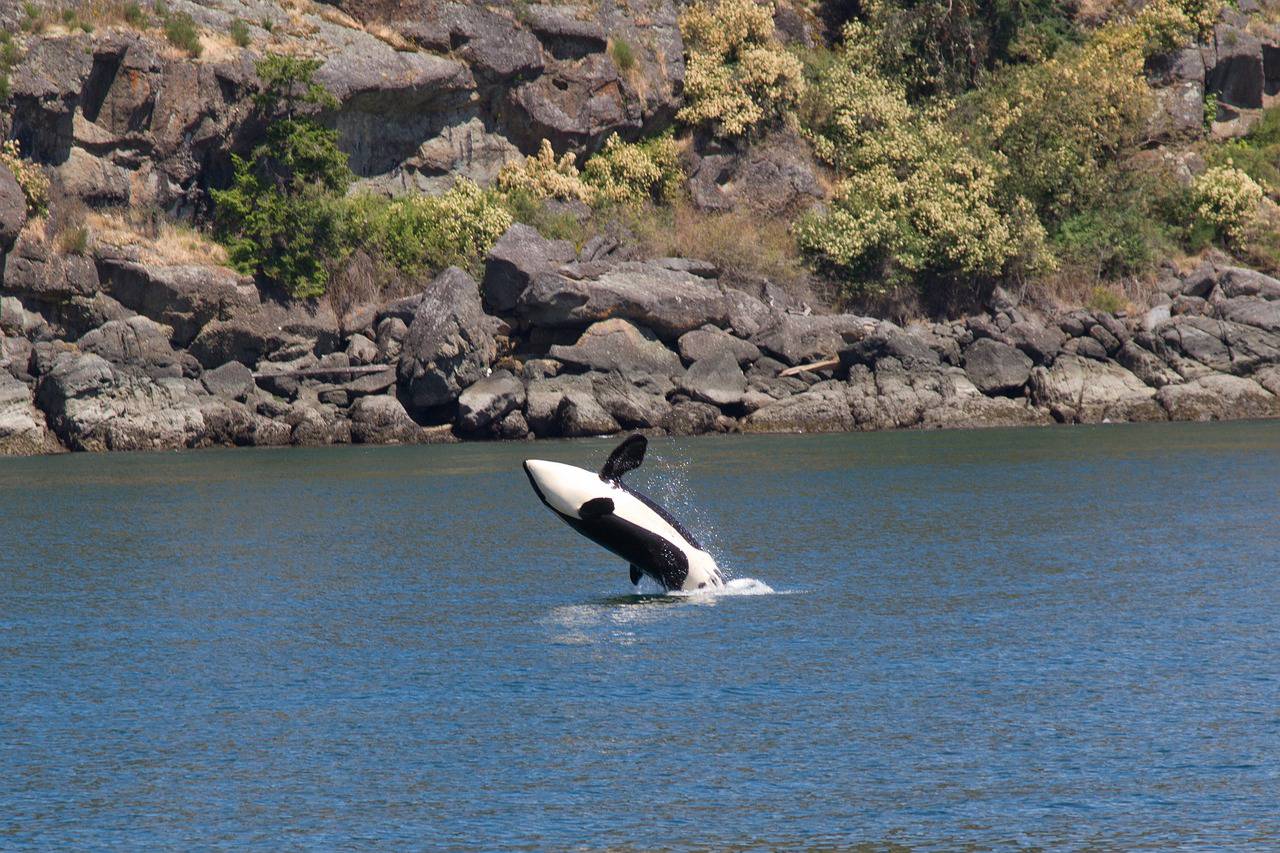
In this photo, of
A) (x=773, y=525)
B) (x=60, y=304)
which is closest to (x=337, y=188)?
(x=60, y=304)

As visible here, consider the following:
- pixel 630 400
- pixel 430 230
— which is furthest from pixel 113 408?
pixel 630 400

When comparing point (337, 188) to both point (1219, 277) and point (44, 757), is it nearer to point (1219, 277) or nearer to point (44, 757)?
point (1219, 277)

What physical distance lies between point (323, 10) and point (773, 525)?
116 feet

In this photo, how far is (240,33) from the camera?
53.1 meters

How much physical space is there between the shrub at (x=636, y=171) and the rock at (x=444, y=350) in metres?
11.1

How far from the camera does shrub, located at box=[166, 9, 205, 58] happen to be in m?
51.4

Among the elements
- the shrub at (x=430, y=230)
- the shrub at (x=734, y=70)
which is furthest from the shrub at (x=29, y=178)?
the shrub at (x=734, y=70)

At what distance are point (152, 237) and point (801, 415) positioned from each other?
20.6 m

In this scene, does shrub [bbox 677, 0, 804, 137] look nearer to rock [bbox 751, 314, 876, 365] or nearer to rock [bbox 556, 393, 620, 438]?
rock [bbox 751, 314, 876, 365]

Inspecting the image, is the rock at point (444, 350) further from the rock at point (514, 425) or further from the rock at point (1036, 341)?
the rock at point (1036, 341)

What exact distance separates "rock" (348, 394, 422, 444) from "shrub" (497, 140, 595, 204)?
37.7ft

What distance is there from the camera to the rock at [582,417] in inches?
1843

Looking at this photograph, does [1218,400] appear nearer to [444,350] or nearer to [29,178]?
[444,350]

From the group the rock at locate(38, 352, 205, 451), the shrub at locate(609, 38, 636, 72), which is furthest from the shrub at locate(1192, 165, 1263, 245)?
the rock at locate(38, 352, 205, 451)
